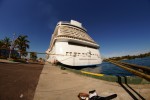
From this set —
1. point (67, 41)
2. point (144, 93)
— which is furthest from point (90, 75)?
point (67, 41)

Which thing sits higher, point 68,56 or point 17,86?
point 68,56

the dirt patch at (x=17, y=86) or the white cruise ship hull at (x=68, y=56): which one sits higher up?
the white cruise ship hull at (x=68, y=56)

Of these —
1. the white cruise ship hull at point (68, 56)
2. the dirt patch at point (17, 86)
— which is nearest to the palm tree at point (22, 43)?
the white cruise ship hull at point (68, 56)

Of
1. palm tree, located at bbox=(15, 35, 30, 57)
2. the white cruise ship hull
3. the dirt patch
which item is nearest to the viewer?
the dirt patch

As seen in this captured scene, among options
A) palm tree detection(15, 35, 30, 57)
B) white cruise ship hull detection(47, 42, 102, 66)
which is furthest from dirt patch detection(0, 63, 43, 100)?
palm tree detection(15, 35, 30, 57)

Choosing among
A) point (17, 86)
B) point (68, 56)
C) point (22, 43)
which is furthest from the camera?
point (22, 43)

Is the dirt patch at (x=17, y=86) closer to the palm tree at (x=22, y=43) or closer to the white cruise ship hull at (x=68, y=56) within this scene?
the white cruise ship hull at (x=68, y=56)

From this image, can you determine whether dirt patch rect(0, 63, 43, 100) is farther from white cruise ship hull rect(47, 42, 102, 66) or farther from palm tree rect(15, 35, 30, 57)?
palm tree rect(15, 35, 30, 57)

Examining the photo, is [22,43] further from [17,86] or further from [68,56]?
[17,86]

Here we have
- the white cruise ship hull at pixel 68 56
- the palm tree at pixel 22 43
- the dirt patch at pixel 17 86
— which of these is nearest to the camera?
the dirt patch at pixel 17 86

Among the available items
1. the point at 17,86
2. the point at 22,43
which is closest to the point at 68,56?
the point at 17,86

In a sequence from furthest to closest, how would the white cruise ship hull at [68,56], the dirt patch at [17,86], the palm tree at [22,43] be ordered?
the palm tree at [22,43] < the white cruise ship hull at [68,56] < the dirt patch at [17,86]

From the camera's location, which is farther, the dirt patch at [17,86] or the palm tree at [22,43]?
the palm tree at [22,43]

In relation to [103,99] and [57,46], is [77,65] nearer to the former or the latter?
[57,46]
